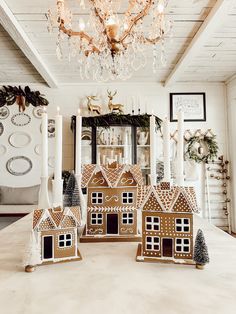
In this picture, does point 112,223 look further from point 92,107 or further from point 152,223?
point 92,107

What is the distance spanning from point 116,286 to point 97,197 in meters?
0.43

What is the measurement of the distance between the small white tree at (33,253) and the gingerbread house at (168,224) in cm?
29

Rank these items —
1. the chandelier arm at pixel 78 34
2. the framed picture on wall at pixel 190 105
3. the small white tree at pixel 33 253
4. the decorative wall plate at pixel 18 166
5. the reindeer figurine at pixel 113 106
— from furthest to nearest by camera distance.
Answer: the framed picture on wall at pixel 190 105
the decorative wall plate at pixel 18 166
the reindeer figurine at pixel 113 106
the chandelier arm at pixel 78 34
the small white tree at pixel 33 253

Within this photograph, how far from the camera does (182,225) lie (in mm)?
794

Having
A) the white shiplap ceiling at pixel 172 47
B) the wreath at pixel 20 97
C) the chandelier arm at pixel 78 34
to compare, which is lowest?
the chandelier arm at pixel 78 34

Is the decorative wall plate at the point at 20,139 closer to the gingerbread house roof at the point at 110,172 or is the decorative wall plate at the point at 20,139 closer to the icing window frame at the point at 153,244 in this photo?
the gingerbread house roof at the point at 110,172

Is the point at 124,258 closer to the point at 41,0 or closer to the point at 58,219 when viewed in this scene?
the point at 58,219

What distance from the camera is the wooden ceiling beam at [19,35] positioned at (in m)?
2.14

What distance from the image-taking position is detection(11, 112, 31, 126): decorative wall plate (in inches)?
166

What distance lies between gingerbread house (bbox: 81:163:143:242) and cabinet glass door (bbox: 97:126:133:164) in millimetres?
2884

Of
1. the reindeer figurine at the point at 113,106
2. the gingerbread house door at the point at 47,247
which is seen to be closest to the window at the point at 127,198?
the gingerbread house door at the point at 47,247

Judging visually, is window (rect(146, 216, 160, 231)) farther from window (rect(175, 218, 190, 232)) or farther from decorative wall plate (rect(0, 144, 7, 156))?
decorative wall plate (rect(0, 144, 7, 156))

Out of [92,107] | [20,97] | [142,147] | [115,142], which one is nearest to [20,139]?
[20,97]

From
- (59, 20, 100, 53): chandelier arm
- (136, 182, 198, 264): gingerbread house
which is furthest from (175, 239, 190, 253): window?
(59, 20, 100, 53): chandelier arm
